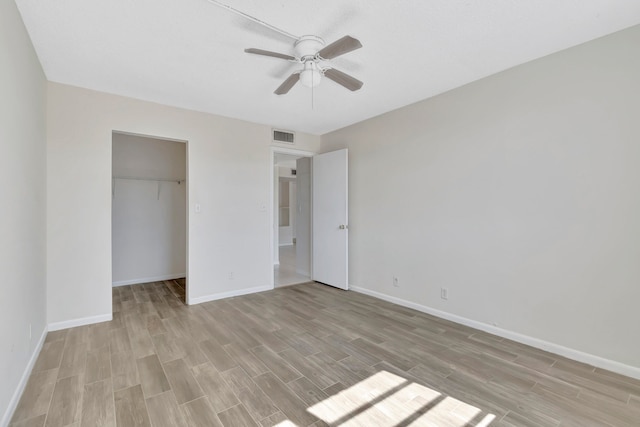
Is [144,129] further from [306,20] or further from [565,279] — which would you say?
[565,279]

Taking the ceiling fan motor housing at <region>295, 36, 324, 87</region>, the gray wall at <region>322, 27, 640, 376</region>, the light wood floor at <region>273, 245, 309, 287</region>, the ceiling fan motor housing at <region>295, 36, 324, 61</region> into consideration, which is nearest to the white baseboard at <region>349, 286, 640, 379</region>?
the gray wall at <region>322, 27, 640, 376</region>

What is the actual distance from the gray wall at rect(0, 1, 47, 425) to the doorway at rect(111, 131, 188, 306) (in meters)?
2.04

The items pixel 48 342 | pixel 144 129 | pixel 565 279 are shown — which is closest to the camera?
pixel 565 279

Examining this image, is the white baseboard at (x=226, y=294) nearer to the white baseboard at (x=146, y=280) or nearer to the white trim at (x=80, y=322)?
the white trim at (x=80, y=322)

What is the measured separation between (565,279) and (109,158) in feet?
15.7

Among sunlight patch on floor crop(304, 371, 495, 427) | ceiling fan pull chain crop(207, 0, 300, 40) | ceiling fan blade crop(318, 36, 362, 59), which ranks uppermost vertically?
ceiling fan pull chain crop(207, 0, 300, 40)

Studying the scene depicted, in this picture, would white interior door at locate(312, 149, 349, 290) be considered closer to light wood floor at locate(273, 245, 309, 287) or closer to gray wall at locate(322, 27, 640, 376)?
light wood floor at locate(273, 245, 309, 287)

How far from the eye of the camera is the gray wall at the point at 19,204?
1.65 meters

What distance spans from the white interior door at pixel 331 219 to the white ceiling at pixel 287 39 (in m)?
1.49

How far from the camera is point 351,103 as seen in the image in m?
3.57

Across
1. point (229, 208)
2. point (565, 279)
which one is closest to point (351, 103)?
point (229, 208)

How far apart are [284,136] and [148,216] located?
2787 millimetres

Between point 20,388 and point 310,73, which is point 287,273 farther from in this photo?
point 310,73

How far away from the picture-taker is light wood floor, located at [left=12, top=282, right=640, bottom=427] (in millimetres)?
1730
